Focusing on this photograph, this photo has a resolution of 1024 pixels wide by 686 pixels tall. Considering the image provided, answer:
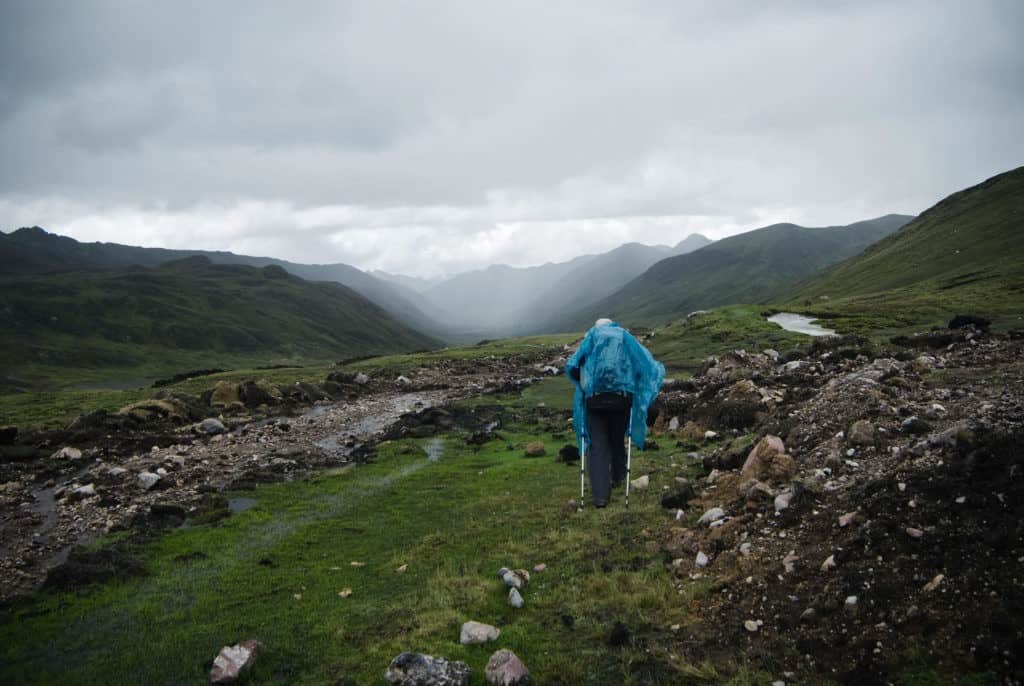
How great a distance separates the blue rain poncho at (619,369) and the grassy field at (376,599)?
2.53 m

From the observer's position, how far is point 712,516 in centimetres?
1153

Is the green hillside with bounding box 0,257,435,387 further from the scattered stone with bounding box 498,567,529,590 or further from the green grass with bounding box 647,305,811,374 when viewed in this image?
the scattered stone with bounding box 498,567,529,590

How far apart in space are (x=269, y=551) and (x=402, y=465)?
8.97 m

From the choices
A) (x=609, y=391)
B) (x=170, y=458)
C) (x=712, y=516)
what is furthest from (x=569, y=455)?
(x=170, y=458)

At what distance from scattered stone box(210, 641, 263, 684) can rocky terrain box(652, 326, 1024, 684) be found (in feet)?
21.3

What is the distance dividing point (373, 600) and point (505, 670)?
410 centimetres

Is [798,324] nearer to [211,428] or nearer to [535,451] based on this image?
[535,451]

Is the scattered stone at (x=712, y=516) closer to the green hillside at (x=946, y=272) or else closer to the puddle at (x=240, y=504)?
the puddle at (x=240, y=504)

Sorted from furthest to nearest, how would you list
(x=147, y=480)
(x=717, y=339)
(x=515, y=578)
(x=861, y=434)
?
(x=717, y=339) < (x=147, y=480) < (x=861, y=434) < (x=515, y=578)

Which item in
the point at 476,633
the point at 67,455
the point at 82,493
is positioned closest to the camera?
the point at 476,633

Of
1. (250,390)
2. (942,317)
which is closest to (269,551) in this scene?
(250,390)

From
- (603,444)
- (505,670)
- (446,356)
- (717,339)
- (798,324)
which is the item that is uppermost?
(798,324)

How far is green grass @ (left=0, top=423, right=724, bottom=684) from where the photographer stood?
27.6 feet

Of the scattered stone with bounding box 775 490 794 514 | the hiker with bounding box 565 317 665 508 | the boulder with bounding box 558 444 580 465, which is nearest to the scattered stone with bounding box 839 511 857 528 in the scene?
the scattered stone with bounding box 775 490 794 514
